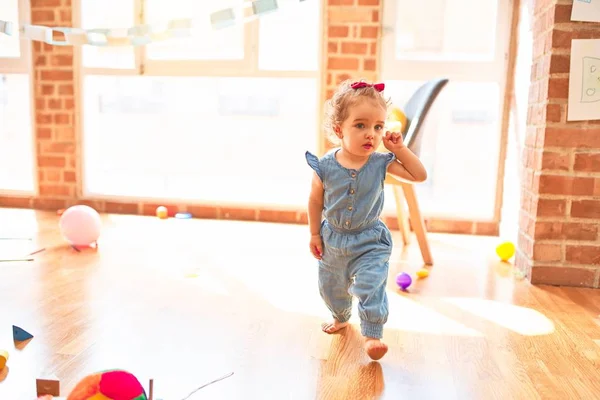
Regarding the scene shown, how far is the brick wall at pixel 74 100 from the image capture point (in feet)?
10.4

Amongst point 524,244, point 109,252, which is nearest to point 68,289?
point 109,252

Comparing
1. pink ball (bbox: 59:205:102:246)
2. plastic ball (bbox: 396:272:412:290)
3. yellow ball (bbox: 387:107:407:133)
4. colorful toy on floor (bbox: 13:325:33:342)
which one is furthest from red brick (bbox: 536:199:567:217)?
pink ball (bbox: 59:205:102:246)

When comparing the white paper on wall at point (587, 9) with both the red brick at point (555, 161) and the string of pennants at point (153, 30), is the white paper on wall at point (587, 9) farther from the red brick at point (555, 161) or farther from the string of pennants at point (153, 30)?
the string of pennants at point (153, 30)

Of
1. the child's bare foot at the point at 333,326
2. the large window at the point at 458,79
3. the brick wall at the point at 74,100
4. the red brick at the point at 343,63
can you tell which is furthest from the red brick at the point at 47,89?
the child's bare foot at the point at 333,326

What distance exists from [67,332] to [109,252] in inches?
40.0

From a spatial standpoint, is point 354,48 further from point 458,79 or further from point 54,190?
point 54,190

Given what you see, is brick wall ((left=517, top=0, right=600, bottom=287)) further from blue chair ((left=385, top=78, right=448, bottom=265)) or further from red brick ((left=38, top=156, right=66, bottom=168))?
red brick ((left=38, top=156, right=66, bottom=168))

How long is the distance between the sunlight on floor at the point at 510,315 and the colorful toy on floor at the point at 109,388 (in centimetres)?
121

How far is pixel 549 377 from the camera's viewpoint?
1.38 meters

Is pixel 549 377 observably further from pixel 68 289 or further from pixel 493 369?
pixel 68 289

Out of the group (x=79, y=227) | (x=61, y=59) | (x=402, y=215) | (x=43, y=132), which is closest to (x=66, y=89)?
(x=61, y=59)

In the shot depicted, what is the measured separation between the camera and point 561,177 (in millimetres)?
2178

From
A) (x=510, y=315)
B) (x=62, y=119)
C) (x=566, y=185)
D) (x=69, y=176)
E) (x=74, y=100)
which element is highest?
(x=74, y=100)

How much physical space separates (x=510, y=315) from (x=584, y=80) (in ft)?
3.24
